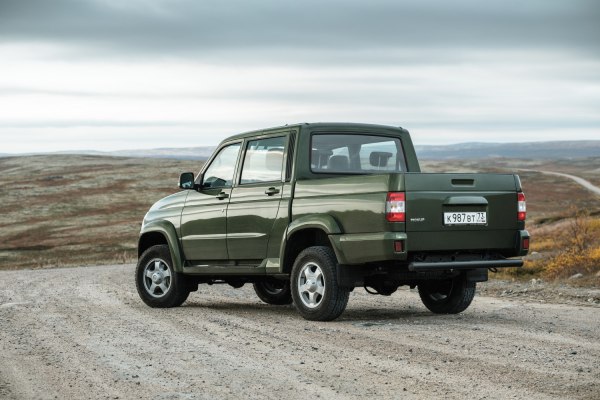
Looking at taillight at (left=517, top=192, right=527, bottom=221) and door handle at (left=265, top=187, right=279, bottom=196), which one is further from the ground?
door handle at (left=265, top=187, right=279, bottom=196)

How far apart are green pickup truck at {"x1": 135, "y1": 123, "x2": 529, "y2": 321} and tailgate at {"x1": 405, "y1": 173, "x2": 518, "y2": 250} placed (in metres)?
0.01

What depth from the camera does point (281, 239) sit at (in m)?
11.4

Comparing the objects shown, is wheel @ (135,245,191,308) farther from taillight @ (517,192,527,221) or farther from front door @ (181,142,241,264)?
taillight @ (517,192,527,221)

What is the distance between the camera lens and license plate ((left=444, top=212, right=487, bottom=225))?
1039 centimetres

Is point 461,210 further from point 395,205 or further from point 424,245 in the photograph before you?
point 395,205

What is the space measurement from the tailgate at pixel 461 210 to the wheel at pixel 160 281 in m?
4.31

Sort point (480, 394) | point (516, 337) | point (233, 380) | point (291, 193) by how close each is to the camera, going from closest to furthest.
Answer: point (480, 394)
point (233, 380)
point (516, 337)
point (291, 193)

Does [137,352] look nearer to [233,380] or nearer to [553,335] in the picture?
[233,380]

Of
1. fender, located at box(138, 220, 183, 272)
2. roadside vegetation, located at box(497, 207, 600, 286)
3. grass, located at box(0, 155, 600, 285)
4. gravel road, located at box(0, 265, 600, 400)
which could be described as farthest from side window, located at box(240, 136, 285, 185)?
grass, located at box(0, 155, 600, 285)

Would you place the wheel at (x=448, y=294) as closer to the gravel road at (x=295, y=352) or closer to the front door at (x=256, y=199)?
the gravel road at (x=295, y=352)

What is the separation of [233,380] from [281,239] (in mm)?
4334

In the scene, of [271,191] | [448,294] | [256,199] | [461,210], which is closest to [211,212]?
[256,199]

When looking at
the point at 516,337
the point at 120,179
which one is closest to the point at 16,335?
the point at 516,337

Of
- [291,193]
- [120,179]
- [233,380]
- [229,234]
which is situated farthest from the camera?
[120,179]
